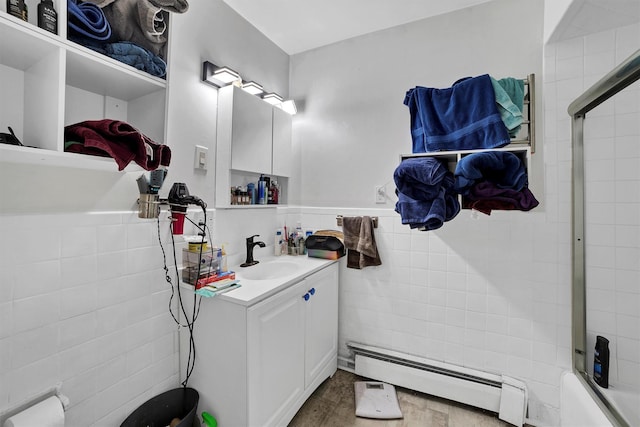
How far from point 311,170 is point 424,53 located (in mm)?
1131

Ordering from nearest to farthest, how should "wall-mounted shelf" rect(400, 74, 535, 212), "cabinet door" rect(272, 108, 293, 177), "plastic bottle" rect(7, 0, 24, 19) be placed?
"plastic bottle" rect(7, 0, 24, 19) → "wall-mounted shelf" rect(400, 74, 535, 212) → "cabinet door" rect(272, 108, 293, 177)

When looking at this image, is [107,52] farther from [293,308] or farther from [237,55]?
[293,308]

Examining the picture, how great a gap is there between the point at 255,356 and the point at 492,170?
1.31m

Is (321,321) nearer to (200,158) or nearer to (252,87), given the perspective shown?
(200,158)

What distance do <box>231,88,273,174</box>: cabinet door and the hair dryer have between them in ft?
1.39

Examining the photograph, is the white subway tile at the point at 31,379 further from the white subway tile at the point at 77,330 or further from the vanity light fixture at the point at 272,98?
the vanity light fixture at the point at 272,98

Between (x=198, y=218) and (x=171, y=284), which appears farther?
(x=198, y=218)

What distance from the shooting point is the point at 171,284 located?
143 cm

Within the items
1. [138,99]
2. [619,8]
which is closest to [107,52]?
[138,99]

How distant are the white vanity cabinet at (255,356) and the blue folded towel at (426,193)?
0.72 m

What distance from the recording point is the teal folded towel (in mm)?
1256

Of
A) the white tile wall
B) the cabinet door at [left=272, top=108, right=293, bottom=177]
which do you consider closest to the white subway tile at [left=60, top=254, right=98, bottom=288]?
the white tile wall

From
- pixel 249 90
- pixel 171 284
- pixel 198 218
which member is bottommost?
pixel 171 284

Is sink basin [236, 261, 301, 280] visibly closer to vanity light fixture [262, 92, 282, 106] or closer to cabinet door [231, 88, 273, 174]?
cabinet door [231, 88, 273, 174]
